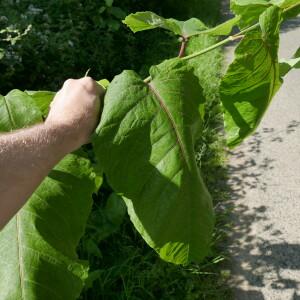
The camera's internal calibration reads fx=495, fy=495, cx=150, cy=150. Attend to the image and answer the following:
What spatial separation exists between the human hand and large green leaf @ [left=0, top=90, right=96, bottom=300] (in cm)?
5

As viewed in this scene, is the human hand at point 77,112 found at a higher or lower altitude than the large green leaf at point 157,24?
lower

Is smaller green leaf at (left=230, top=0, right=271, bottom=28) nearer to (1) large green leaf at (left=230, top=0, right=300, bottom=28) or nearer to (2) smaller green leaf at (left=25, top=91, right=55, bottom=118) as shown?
(1) large green leaf at (left=230, top=0, right=300, bottom=28)

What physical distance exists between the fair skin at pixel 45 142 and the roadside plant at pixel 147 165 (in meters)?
0.05

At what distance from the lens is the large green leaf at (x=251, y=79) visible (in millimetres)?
1096

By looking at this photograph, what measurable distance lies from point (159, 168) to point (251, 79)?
306 millimetres

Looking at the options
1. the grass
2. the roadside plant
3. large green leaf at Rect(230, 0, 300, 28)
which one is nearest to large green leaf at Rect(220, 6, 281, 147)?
the roadside plant

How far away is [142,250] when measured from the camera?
3443mm

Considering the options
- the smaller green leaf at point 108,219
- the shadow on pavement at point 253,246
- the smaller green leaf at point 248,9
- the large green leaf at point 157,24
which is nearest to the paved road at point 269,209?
the shadow on pavement at point 253,246

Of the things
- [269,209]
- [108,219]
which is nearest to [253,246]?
[269,209]

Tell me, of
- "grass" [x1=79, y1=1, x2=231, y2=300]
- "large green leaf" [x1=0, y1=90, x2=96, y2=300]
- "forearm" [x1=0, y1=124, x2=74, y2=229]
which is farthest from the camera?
"grass" [x1=79, y1=1, x2=231, y2=300]

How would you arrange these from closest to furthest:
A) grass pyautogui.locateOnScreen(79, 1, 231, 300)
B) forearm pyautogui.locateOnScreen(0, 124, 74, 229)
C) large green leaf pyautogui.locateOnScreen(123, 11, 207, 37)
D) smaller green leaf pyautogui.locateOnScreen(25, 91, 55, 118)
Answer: forearm pyautogui.locateOnScreen(0, 124, 74, 229)
smaller green leaf pyautogui.locateOnScreen(25, 91, 55, 118)
large green leaf pyautogui.locateOnScreen(123, 11, 207, 37)
grass pyautogui.locateOnScreen(79, 1, 231, 300)

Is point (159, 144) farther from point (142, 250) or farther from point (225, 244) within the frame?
point (225, 244)

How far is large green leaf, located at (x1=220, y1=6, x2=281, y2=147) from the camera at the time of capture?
3.60 feet

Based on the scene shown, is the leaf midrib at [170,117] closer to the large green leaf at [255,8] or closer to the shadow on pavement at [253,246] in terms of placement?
the large green leaf at [255,8]
